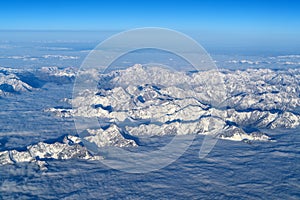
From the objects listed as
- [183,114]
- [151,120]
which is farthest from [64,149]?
[183,114]

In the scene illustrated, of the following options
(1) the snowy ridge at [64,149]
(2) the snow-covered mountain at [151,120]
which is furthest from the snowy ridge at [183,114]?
(1) the snowy ridge at [64,149]

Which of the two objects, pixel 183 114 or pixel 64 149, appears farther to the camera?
pixel 183 114

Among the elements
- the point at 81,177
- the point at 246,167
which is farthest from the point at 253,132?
the point at 81,177

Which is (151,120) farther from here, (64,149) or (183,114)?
(64,149)

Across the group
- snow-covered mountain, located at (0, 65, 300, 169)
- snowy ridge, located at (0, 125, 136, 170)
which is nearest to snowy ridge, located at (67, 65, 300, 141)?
snow-covered mountain, located at (0, 65, 300, 169)

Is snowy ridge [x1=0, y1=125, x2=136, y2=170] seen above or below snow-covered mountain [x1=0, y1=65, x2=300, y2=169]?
below

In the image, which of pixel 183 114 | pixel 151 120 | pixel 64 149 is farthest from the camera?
pixel 183 114

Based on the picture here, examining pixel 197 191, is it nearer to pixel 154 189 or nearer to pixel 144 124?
Answer: pixel 154 189

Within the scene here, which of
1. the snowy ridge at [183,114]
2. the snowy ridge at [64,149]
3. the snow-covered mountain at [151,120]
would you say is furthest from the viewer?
the snowy ridge at [183,114]

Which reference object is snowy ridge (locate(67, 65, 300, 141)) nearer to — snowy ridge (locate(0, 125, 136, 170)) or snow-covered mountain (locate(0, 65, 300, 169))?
snow-covered mountain (locate(0, 65, 300, 169))

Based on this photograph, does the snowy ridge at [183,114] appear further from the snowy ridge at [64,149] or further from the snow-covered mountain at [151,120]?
the snowy ridge at [64,149]

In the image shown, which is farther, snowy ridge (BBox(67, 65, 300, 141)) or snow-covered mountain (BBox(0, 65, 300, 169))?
snowy ridge (BBox(67, 65, 300, 141))
